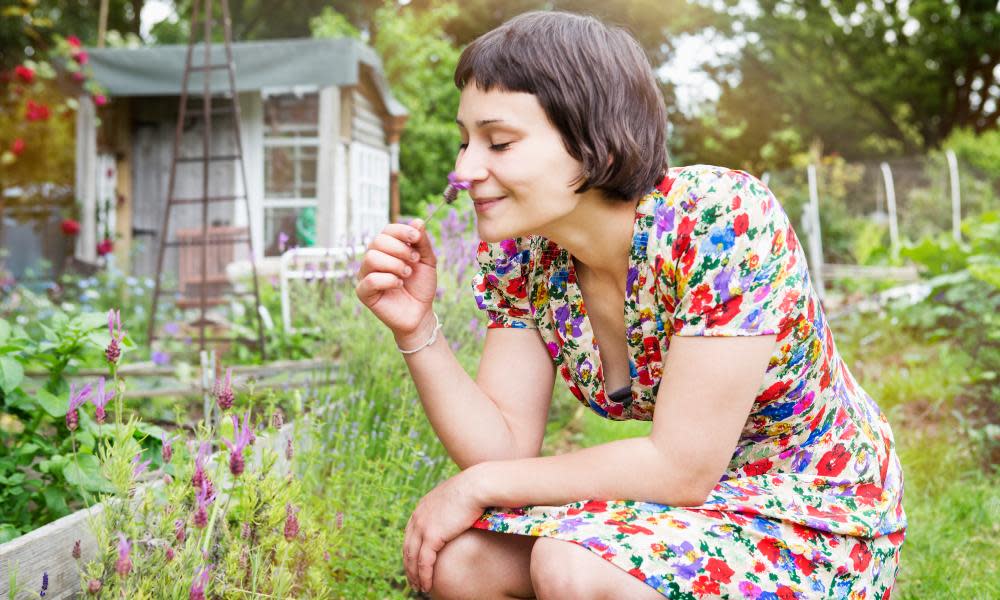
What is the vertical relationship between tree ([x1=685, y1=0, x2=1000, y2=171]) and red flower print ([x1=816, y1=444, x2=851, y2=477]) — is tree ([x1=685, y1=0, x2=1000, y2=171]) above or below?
above

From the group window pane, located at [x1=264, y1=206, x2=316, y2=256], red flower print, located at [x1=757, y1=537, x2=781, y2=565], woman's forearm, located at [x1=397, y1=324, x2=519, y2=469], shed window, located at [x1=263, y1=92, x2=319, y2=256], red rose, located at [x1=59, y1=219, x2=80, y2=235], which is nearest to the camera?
red flower print, located at [x1=757, y1=537, x2=781, y2=565]

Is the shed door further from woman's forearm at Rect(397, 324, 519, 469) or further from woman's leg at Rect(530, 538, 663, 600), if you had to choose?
woman's leg at Rect(530, 538, 663, 600)

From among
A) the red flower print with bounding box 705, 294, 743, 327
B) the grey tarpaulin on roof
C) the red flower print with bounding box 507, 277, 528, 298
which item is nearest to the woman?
the red flower print with bounding box 705, 294, 743, 327

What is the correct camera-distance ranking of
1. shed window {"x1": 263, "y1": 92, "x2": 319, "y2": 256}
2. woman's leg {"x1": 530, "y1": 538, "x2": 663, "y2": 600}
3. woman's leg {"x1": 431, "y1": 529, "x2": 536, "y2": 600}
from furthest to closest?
shed window {"x1": 263, "y1": 92, "x2": 319, "y2": 256}
woman's leg {"x1": 431, "y1": 529, "x2": 536, "y2": 600}
woman's leg {"x1": 530, "y1": 538, "x2": 663, "y2": 600}

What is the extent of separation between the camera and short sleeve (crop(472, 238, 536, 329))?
1.75m

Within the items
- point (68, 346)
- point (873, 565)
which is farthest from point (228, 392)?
point (873, 565)

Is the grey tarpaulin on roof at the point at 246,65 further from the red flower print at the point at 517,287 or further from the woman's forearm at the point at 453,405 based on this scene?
the woman's forearm at the point at 453,405

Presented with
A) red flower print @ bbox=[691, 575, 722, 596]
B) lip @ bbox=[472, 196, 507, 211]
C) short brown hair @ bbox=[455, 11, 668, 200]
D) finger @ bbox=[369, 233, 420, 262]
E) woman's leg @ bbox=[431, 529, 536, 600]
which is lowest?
woman's leg @ bbox=[431, 529, 536, 600]

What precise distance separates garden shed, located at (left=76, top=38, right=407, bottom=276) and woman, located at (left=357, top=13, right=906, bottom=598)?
6.64 m

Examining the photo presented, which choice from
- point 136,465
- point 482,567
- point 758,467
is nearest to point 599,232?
point 758,467

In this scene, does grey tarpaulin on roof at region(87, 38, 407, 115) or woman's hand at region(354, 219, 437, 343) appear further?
grey tarpaulin on roof at region(87, 38, 407, 115)

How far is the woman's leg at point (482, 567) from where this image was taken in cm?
151

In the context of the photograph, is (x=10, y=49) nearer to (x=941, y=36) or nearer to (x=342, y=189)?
(x=342, y=189)

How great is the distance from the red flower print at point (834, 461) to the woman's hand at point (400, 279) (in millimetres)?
725
